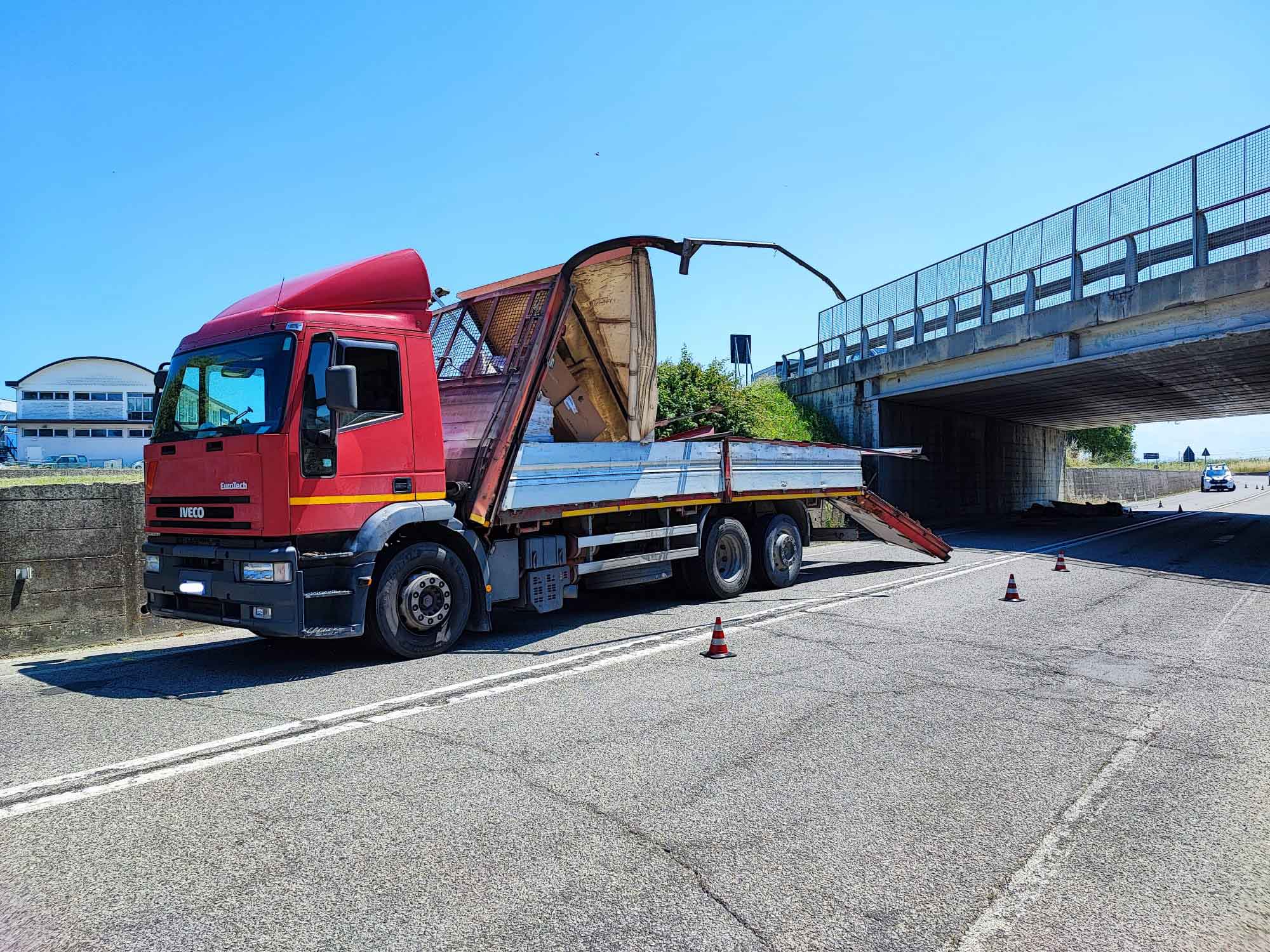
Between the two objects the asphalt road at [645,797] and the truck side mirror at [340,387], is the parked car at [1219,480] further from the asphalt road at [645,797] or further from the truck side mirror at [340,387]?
the truck side mirror at [340,387]

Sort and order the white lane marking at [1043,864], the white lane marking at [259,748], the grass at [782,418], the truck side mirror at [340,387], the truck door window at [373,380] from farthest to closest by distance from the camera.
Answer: the grass at [782,418] → the truck door window at [373,380] → the truck side mirror at [340,387] → the white lane marking at [259,748] → the white lane marking at [1043,864]

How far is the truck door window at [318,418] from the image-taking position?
641 centimetres

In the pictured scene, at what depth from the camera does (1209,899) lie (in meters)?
3.04

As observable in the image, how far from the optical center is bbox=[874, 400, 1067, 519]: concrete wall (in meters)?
26.0

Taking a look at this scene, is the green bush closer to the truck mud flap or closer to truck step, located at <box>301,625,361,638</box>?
the truck mud flap

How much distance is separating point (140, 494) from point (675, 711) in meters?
6.16

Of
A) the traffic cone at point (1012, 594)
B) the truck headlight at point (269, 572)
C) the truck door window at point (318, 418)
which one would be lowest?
the traffic cone at point (1012, 594)

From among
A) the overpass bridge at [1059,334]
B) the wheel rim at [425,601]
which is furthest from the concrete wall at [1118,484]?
the wheel rim at [425,601]

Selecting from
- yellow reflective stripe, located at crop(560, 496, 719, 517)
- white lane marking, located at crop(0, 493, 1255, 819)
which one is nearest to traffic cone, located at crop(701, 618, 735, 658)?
white lane marking, located at crop(0, 493, 1255, 819)

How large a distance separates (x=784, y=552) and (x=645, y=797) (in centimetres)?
787

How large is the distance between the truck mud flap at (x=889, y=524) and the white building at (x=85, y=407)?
4941cm

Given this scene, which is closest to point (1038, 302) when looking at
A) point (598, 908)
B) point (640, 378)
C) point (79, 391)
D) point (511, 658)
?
point (640, 378)

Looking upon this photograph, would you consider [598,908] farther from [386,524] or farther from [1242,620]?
[1242,620]

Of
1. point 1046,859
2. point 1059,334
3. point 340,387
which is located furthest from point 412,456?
point 1059,334
